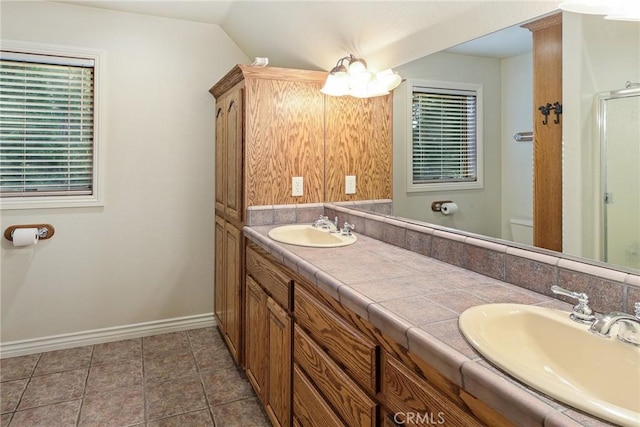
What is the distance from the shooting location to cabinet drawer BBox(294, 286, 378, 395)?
105 cm

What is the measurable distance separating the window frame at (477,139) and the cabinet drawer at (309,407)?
36.9 inches

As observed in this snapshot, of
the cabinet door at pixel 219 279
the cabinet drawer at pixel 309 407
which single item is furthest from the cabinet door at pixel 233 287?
the cabinet drawer at pixel 309 407

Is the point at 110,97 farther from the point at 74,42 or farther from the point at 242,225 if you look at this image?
the point at 242,225

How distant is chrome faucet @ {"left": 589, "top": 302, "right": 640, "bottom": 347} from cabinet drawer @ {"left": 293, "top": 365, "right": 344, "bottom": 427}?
74 cm

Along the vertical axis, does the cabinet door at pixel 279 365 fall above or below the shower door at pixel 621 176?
below

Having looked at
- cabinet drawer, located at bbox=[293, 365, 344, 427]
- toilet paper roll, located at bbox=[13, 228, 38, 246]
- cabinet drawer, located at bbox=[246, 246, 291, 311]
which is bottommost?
cabinet drawer, located at bbox=[293, 365, 344, 427]

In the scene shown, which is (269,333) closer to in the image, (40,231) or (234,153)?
(234,153)

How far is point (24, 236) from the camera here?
252 centimetres

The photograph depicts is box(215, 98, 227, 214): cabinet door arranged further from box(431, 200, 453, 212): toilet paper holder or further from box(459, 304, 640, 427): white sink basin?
box(459, 304, 640, 427): white sink basin

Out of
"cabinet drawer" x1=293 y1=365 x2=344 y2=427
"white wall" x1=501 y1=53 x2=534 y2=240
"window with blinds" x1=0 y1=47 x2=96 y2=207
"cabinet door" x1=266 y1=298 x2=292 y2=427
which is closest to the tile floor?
"cabinet door" x1=266 y1=298 x2=292 y2=427

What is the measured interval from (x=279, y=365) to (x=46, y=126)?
7.52 feet

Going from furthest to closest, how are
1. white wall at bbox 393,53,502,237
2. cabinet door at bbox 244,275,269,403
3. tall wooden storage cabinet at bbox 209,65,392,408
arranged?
tall wooden storage cabinet at bbox 209,65,392,408 → cabinet door at bbox 244,275,269,403 → white wall at bbox 393,53,502,237

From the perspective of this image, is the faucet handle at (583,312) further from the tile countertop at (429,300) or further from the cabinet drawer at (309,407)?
the cabinet drawer at (309,407)

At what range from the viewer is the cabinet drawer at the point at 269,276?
1623mm
